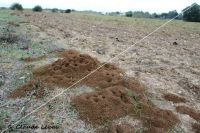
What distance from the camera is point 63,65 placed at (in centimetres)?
529

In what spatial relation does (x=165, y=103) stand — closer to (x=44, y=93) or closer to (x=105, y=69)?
(x=105, y=69)

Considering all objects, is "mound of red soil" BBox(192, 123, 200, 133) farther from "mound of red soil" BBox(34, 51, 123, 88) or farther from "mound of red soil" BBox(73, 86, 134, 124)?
"mound of red soil" BBox(34, 51, 123, 88)

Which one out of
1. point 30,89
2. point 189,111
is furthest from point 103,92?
point 189,111

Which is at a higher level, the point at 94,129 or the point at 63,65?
the point at 63,65

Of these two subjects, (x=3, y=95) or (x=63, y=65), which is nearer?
(x=3, y=95)

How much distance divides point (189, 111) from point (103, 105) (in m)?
1.45

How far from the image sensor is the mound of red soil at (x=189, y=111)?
414 cm

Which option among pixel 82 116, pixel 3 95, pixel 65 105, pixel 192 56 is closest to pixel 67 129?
pixel 82 116

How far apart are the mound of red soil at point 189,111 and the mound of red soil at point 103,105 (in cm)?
83

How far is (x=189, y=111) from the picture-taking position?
4258 mm

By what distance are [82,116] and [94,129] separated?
1.06ft

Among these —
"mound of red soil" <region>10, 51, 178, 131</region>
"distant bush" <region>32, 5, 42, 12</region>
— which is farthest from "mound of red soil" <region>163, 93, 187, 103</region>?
"distant bush" <region>32, 5, 42, 12</region>

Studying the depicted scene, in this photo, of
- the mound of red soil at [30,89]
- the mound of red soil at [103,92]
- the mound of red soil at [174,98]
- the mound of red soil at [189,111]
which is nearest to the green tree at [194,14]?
the mound of red soil at [103,92]

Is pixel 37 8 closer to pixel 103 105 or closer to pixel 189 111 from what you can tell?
pixel 103 105
